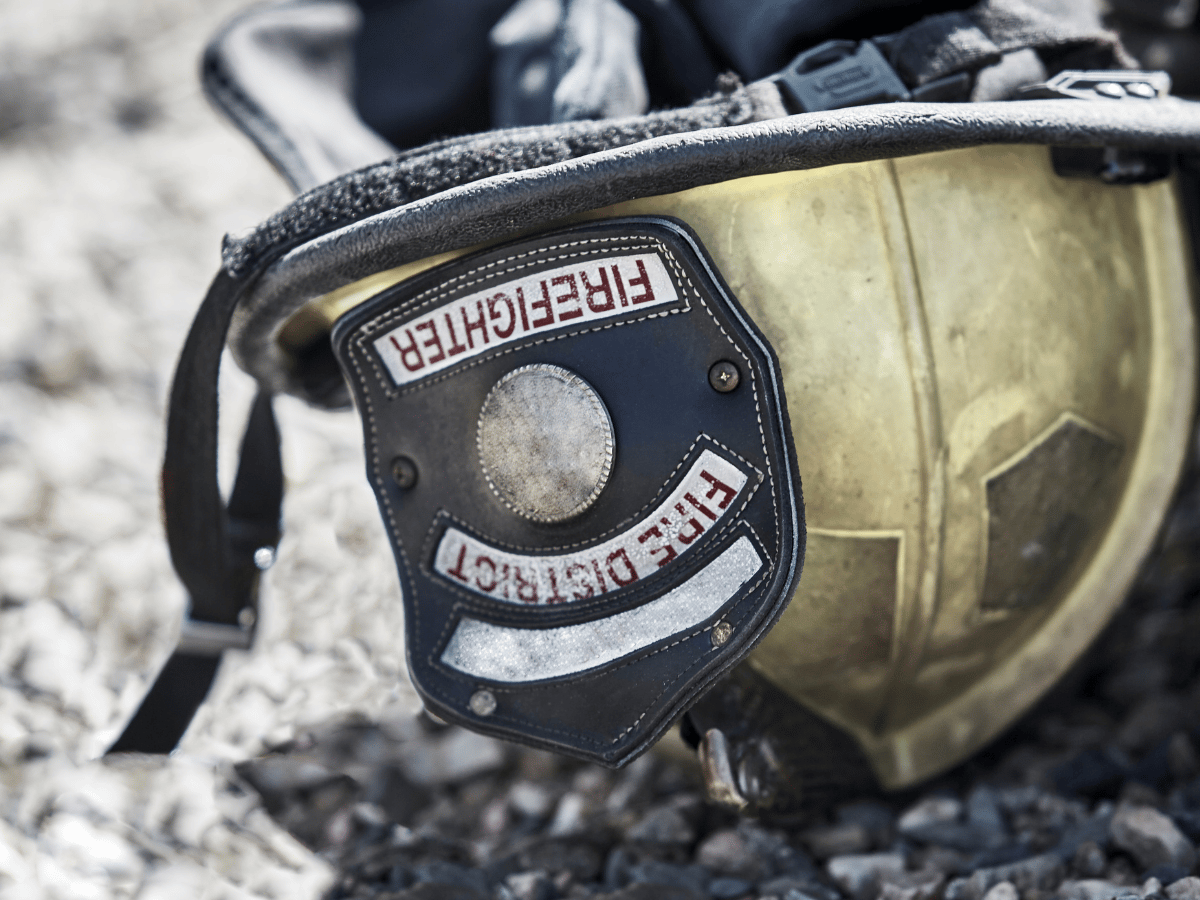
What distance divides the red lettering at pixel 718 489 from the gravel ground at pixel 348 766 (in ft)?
1.35

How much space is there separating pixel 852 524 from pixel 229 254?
61 centimetres

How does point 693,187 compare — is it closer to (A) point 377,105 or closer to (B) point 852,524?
(B) point 852,524

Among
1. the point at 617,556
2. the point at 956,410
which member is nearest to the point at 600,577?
the point at 617,556

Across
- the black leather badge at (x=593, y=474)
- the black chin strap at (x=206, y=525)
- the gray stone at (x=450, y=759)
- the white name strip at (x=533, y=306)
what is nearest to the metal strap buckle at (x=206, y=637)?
the black chin strap at (x=206, y=525)

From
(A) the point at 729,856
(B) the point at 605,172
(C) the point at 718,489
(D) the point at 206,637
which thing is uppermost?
(B) the point at 605,172

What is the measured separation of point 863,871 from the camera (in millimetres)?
1012

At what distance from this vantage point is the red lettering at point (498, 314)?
0.84m

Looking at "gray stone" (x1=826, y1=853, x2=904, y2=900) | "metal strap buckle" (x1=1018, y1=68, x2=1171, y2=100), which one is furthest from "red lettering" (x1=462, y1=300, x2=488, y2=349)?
"gray stone" (x1=826, y1=853, x2=904, y2=900)

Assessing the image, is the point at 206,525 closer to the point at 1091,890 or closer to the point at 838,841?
the point at 838,841

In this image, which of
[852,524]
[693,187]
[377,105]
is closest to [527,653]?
[852,524]

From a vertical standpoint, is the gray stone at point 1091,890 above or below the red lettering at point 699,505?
below

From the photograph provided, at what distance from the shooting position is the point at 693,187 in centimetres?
83

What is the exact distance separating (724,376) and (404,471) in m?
0.30

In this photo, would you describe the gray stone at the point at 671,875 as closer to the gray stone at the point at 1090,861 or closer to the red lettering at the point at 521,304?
the gray stone at the point at 1090,861
